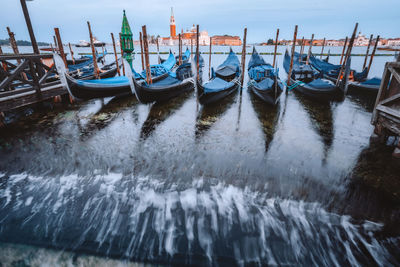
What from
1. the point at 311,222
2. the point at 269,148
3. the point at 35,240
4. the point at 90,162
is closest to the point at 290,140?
the point at 269,148

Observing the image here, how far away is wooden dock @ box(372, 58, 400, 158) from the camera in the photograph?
148 inches

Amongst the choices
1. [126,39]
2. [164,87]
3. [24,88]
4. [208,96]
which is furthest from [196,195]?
[126,39]

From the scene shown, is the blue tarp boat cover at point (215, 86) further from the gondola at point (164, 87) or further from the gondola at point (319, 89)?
the gondola at point (319, 89)

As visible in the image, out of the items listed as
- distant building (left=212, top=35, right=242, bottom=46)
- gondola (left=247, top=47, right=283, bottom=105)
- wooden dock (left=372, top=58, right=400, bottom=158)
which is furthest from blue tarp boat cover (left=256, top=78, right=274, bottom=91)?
distant building (left=212, top=35, right=242, bottom=46)

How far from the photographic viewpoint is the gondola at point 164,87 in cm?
679

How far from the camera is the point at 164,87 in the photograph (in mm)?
7855

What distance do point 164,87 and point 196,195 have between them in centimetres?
558

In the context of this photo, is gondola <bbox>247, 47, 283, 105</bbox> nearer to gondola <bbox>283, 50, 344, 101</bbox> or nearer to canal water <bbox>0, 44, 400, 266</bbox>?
gondola <bbox>283, 50, 344, 101</bbox>

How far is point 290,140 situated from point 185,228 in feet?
12.1

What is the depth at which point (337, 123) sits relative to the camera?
243 inches

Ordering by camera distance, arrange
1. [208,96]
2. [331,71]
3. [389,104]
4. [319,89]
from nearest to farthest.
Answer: [389,104], [208,96], [319,89], [331,71]

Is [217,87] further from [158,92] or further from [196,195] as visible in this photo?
[196,195]

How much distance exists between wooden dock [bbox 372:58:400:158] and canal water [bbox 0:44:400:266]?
2.06 ft

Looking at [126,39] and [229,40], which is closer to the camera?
[126,39]
